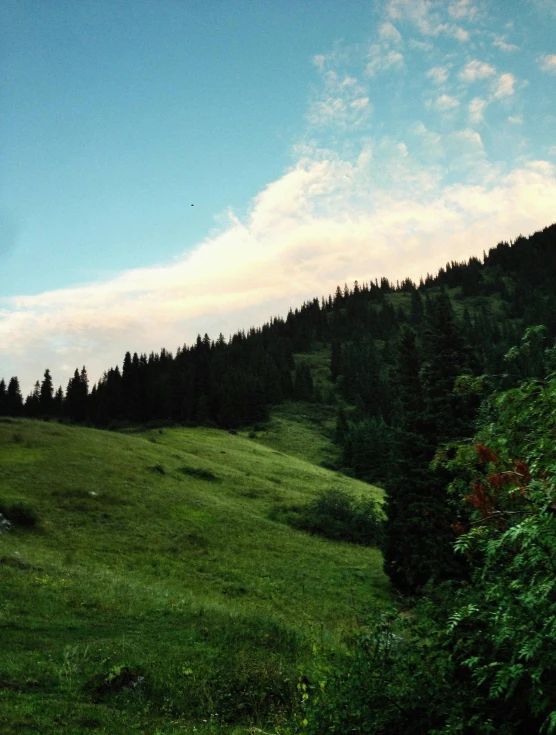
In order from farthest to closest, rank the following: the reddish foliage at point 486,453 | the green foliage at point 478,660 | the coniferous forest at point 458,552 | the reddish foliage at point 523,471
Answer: the reddish foliage at point 486,453 < the reddish foliage at point 523,471 < the coniferous forest at point 458,552 < the green foliage at point 478,660

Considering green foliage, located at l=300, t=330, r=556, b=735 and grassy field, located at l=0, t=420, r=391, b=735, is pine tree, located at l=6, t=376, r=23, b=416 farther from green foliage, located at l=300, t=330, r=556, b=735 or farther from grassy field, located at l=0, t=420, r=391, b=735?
green foliage, located at l=300, t=330, r=556, b=735

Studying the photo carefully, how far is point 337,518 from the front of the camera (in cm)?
4488

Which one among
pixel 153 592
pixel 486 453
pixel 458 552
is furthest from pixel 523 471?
pixel 458 552

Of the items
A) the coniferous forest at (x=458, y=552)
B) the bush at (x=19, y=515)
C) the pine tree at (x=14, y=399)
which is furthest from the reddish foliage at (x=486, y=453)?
the pine tree at (x=14, y=399)

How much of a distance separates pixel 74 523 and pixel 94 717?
21.7 metres

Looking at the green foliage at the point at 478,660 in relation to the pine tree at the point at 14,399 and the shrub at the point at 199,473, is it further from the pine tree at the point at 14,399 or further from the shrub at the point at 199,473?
the pine tree at the point at 14,399

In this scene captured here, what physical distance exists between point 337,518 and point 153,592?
2685 cm

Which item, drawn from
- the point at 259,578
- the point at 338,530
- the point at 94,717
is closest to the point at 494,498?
the point at 94,717

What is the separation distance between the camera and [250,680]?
12359mm

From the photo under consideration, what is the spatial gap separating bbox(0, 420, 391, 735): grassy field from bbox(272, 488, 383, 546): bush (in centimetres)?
217

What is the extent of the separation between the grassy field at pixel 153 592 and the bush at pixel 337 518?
7.12 feet

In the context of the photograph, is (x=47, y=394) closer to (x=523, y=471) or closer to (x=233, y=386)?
(x=233, y=386)

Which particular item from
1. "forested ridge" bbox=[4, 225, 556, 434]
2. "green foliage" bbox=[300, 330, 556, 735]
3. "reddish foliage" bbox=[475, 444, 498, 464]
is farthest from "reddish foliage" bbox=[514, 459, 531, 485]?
"forested ridge" bbox=[4, 225, 556, 434]

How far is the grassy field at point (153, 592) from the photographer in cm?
1115
